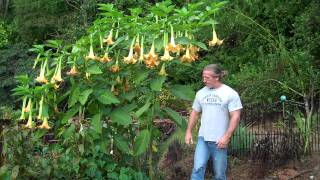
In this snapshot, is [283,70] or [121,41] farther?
[283,70]

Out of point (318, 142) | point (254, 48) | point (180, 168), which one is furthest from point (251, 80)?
point (180, 168)

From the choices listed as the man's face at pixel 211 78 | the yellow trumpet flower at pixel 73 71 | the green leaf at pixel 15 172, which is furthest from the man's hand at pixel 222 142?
the green leaf at pixel 15 172

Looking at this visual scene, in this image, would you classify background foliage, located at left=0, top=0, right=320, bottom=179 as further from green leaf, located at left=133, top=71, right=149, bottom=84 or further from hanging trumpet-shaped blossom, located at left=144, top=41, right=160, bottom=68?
hanging trumpet-shaped blossom, located at left=144, top=41, right=160, bottom=68

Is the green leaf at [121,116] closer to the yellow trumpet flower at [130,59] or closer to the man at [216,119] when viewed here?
the yellow trumpet flower at [130,59]

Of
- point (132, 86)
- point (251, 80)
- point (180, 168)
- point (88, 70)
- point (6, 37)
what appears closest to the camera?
point (88, 70)

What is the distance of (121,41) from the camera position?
5.78m

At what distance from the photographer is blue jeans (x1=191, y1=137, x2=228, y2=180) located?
604 cm

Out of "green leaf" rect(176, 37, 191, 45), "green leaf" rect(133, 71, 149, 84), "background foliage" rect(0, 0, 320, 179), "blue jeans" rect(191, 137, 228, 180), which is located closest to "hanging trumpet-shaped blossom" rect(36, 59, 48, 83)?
"background foliage" rect(0, 0, 320, 179)

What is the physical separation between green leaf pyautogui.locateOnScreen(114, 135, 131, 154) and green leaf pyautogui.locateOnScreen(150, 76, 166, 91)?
73 cm

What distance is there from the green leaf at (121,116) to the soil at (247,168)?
1.73 meters

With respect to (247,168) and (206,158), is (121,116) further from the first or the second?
(247,168)

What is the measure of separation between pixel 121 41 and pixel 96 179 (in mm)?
1425

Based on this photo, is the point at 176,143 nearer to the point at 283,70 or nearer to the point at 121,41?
the point at 121,41

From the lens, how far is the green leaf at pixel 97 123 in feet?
18.8
